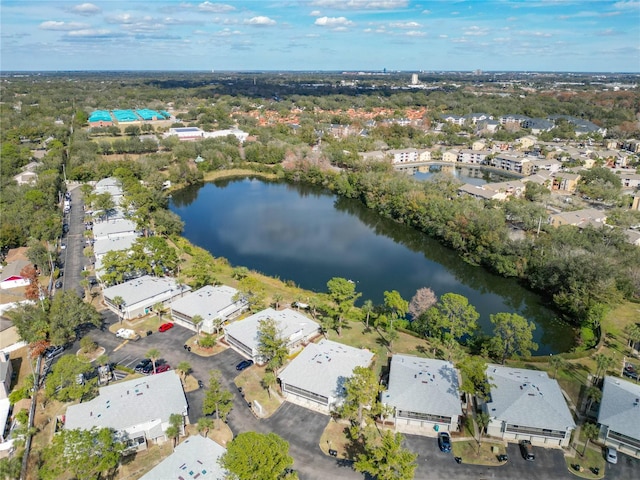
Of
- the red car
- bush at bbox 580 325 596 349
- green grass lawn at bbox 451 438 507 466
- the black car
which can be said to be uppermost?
the red car

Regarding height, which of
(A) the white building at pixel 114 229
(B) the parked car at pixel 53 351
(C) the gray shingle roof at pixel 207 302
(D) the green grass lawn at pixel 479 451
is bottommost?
(D) the green grass lawn at pixel 479 451

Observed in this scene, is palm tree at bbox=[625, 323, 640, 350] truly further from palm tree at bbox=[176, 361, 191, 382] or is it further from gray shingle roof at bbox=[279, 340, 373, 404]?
palm tree at bbox=[176, 361, 191, 382]

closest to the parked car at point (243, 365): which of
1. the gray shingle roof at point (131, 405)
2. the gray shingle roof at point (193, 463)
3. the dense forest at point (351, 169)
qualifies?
the gray shingle roof at point (131, 405)

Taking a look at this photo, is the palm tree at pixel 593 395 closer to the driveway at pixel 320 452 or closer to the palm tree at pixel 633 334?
the driveway at pixel 320 452

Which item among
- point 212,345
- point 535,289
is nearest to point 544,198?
point 535,289

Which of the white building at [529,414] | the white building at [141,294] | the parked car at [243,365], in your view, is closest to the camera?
the white building at [529,414]

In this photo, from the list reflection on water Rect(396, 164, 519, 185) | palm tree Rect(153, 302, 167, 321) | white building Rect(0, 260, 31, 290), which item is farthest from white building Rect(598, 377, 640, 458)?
reflection on water Rect(396, 164, 519, 185)

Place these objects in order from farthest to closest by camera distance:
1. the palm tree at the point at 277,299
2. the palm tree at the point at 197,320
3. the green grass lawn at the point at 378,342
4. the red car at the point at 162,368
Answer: the palm tree at the point at 277,299
the palm tree at the point at 197,320
the green grass lawn at the point at 378,342
the red car at the point at 162,368

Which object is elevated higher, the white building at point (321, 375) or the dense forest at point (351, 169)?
the dense forest at point (351, 169)

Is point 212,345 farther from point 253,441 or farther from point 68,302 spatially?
point 253,441
